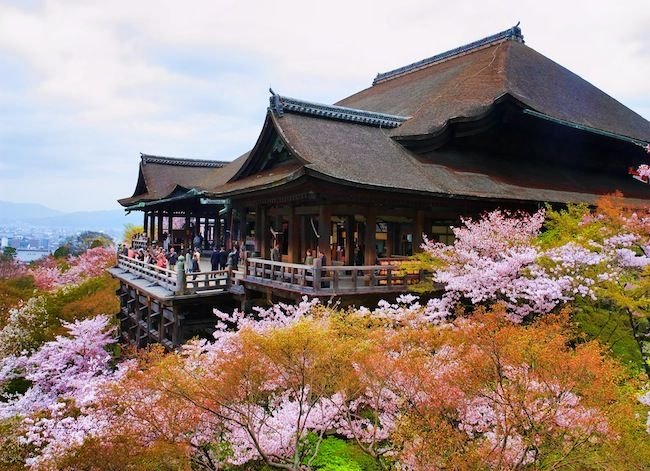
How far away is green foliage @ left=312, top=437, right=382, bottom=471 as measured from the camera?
913 centimetres

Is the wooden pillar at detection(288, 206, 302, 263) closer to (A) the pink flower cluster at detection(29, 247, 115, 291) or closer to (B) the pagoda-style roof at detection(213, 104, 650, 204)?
(B) the pagoda-style roof at detection(213, 104, 650, 204)

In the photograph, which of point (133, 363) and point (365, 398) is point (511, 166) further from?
point (133, 363)

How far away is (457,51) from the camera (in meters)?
26.8

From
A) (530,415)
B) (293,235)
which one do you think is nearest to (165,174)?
(293,235)

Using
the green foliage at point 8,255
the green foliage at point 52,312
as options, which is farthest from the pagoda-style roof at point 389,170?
the green foliage at point 8,255

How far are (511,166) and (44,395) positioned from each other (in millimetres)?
18428

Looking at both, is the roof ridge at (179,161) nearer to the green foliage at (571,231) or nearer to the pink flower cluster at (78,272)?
the pink flower cluster at (78,272)

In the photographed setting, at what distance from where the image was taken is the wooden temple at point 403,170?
13.5 m

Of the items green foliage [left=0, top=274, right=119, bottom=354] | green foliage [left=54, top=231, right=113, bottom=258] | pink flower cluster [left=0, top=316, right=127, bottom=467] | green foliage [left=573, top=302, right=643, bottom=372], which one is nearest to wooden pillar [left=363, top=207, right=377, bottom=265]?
green foliage [left=573, top=302, right=643, bottom=372]

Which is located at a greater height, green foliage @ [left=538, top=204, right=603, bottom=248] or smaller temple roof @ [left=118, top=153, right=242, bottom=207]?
smaller temple roof @ [left=118, top=153, right=242, bottom=207]

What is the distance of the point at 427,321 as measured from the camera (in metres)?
10.6

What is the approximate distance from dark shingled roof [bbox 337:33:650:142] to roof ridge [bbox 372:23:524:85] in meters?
0.21

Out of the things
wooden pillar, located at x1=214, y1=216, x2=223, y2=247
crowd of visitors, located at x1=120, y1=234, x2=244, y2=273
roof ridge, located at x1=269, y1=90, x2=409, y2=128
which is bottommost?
crowd of visitors, located at x1=120, y1=234, x2=244, y2=273

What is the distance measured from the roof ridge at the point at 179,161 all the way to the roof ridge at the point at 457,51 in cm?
1230
